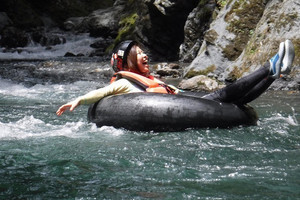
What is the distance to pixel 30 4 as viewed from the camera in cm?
2662

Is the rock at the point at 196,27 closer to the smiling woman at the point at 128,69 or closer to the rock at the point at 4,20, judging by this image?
the smiling woman at the point at 128,69

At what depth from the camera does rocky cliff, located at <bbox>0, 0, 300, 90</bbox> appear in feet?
30.5

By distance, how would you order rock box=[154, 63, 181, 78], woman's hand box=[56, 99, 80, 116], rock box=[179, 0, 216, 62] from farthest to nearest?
rock box=[179, 0, 216, 62], rock box=[154, 63, 181, 78], woman's hand box=[56, 99, 80, 116]

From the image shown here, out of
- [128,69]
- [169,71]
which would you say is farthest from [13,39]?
[128,69]

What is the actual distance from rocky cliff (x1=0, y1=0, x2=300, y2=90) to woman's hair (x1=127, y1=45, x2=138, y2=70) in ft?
14.3

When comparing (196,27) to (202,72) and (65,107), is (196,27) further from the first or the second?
(65,107)

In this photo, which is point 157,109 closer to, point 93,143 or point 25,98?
Result: point 93,143

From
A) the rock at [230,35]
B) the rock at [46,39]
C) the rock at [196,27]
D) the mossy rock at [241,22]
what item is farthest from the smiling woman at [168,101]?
the rock at [46,39]

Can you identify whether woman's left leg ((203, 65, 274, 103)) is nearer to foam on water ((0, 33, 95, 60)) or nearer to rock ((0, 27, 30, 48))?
foam on water ((0, 33, 95, 60))

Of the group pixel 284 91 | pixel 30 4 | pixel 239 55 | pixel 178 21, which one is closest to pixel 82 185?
pixel 284 91

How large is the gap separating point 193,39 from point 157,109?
34.3 ft

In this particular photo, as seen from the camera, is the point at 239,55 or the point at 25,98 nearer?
the point at 25,98

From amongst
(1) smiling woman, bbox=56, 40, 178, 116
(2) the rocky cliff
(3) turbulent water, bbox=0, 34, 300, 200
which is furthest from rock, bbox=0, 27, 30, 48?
(1) smiling woman, bbox=56, 40, 178, 116

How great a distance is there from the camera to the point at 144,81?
5434 mm
